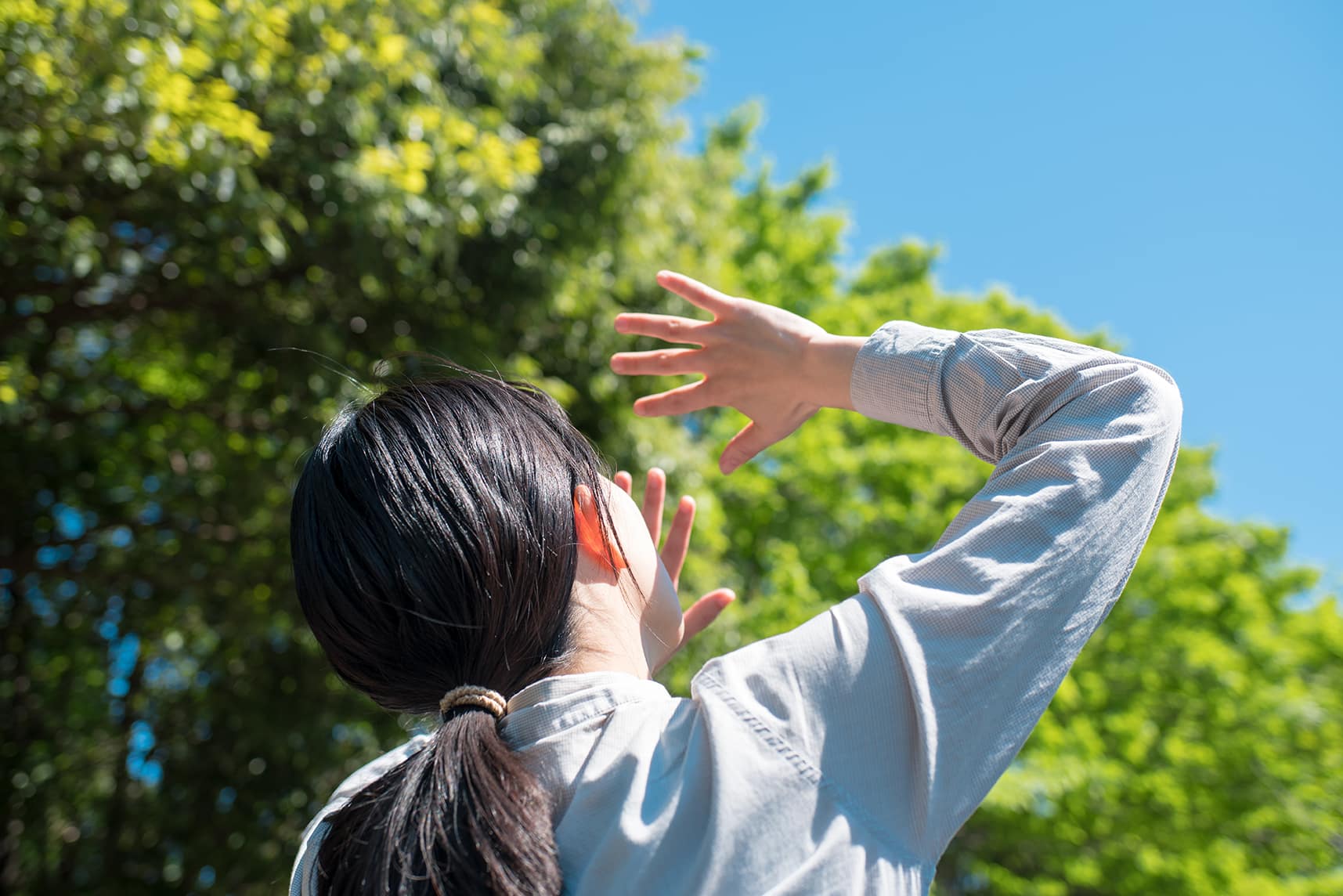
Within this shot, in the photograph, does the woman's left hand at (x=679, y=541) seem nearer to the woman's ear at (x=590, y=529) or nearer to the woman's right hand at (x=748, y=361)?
the woman's right hand at (x=748, y=361)

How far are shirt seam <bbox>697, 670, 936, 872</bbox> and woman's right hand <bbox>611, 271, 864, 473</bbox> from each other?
0.54 m

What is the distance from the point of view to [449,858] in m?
0.88

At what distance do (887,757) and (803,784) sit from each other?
0.25 feet

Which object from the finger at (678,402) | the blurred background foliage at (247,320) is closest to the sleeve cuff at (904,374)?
the finger at (678,402)

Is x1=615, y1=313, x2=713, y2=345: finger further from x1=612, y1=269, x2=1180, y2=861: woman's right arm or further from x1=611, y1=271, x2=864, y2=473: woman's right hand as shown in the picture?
x1=612, y1=269, x2=1180, y2=861: woman's right arm

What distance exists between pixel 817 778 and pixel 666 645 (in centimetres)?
41

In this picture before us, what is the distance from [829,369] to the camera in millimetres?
1251

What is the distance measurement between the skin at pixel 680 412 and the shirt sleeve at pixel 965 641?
23 centimetres

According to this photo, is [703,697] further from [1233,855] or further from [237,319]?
[1233,855]

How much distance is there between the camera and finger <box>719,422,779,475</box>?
140 cm

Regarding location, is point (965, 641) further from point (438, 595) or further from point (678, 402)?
→ point (678, 402)

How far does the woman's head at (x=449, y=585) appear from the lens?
889 mm

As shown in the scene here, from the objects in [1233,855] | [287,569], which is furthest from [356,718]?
[1233,855]

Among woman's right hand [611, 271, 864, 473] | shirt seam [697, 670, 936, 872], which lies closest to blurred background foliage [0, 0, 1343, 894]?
woman's right hand [611, 271, 864, 473]
